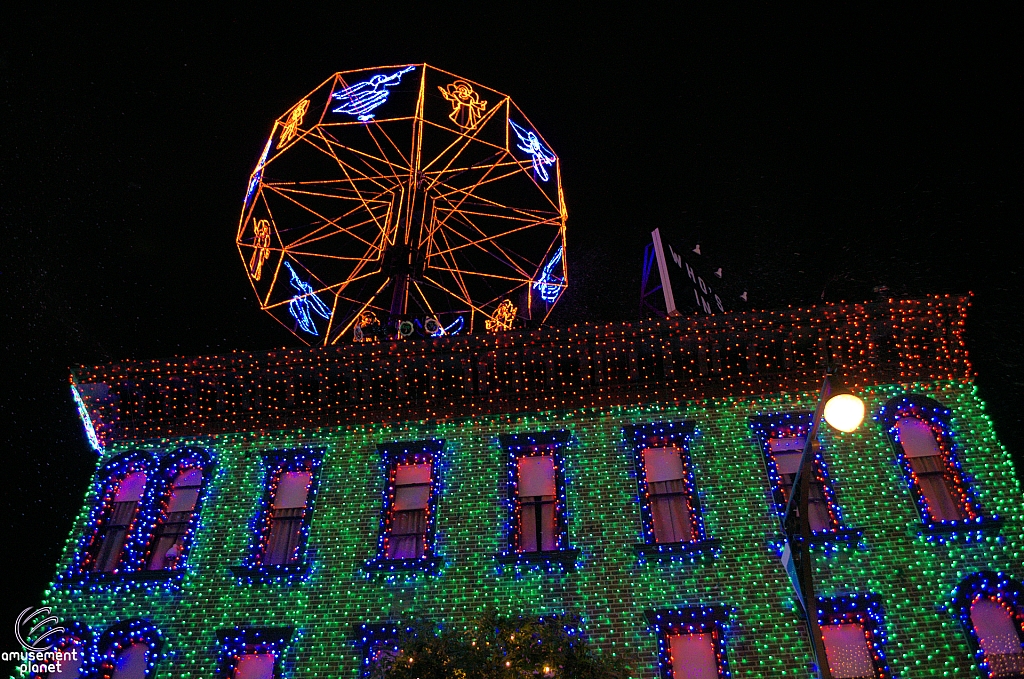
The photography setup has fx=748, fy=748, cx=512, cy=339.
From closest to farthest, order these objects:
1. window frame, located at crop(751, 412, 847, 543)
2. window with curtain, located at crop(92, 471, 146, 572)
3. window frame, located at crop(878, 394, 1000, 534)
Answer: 1. window frame, located at crop(878, 394, 1000, 534)
2. window frame, located at crop(751, 412, 847, 543)
3. window with curtain, located at crop(92, 471, 146, 572)

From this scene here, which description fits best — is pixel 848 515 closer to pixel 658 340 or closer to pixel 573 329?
pixel 658 340

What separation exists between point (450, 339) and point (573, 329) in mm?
2694

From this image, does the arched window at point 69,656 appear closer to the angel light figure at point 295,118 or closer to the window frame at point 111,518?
the window frame at point 111,518

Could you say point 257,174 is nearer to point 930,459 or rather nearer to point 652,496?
point 652,496

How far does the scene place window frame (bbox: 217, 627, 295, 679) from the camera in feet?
44.2

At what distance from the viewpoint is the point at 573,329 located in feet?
53.2

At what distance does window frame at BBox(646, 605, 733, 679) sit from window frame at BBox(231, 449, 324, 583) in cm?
665

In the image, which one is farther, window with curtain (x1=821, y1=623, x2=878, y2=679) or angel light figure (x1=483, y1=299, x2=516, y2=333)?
angel light figure (x1=483, y1=299, x2=516, y2=333)

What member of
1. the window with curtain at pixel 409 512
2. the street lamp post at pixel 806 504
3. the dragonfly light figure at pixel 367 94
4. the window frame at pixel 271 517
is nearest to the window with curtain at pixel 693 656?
the street lamp post at pixel 806 504

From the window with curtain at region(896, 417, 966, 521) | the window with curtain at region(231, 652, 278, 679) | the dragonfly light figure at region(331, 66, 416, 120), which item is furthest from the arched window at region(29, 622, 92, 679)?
the window with curtain at region(896, 417, 966, 521)

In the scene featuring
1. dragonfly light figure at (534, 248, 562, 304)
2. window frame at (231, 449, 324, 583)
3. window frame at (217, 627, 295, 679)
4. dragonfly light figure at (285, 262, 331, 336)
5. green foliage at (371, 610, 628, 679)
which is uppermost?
dragonfly light figure at (534, 248, 562, 304)

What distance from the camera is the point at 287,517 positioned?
15.4 metres

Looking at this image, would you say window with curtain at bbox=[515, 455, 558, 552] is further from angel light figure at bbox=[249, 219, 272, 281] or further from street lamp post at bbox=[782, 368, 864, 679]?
angel light figure at bbox=[249, 219, 272, 281]

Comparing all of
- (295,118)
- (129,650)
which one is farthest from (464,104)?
(129,650)
